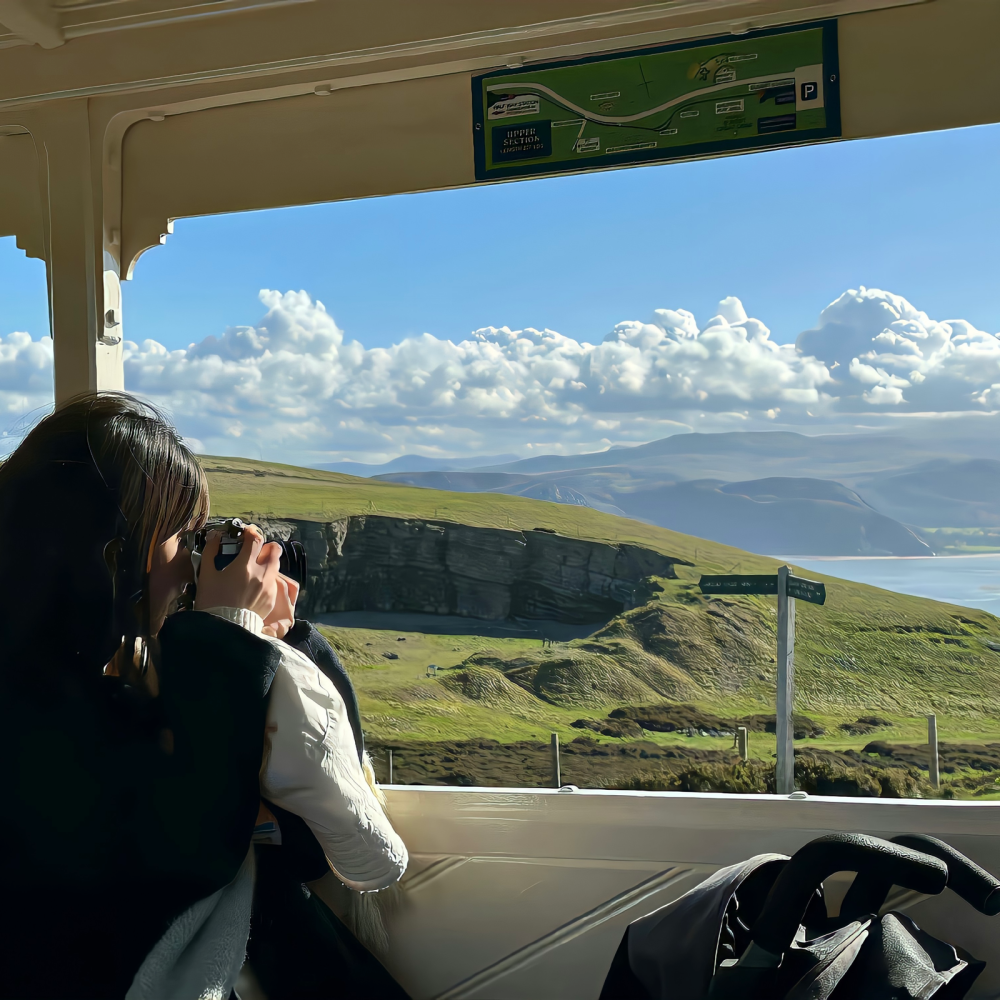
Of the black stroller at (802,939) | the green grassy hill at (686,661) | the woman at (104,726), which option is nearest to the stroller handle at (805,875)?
the black stroller at (802,939)

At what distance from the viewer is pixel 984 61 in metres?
1.44

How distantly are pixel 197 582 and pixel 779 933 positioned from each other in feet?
2.79

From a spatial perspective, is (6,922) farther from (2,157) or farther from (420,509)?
(420,509)

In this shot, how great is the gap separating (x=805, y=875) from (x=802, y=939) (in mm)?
131

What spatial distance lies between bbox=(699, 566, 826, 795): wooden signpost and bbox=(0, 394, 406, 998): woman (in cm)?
119

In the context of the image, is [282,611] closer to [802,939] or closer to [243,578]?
[243,578]

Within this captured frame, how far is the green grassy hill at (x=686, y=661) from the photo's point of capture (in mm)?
11953

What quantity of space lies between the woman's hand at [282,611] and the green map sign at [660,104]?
1056 millimetres

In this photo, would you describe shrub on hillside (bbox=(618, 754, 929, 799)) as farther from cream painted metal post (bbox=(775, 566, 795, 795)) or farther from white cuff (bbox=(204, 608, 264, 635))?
white cuff (bbox=(204, 608, 264, 635))

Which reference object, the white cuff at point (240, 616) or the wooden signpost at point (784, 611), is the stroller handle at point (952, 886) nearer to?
the wooden signpost at point (784, 611)

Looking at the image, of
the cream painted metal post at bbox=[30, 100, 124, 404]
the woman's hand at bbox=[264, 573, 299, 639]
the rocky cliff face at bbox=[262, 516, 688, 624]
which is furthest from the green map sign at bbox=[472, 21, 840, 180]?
the rocky cliff face at bbox=[262, 516, 688, 624]

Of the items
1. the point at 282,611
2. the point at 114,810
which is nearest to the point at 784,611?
the point at 282,611

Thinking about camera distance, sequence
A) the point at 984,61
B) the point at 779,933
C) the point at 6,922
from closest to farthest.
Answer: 1. the point at 6,922
2. the point at 779,933
3. the point at 984,61

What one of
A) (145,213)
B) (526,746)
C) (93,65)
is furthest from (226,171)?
(526,746)
